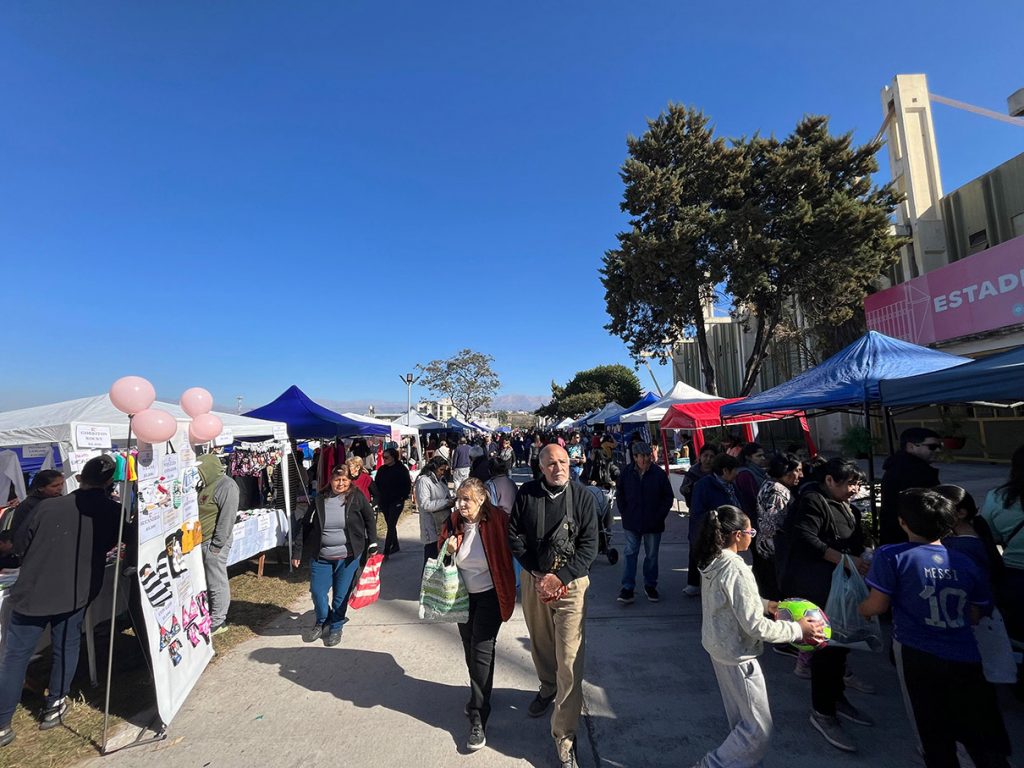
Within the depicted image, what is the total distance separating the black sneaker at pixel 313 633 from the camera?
14.4 feet

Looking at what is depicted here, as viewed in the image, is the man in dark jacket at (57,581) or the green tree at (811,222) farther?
the green tree at (811,222)

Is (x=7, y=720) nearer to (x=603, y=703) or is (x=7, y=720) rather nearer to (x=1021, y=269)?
(x=603, y=703)

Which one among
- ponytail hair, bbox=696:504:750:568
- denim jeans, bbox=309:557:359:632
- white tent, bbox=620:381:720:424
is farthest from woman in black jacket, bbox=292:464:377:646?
white tent, bbox=620:381:720:424

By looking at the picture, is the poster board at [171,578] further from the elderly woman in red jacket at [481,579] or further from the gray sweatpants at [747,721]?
the gray sweatpants at [747,721]

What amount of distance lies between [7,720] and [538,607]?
3424 mm

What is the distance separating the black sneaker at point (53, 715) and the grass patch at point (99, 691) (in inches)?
1.4

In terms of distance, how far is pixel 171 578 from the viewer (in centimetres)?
342

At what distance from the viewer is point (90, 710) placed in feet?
11.1

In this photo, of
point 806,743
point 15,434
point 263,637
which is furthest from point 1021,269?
point 15,434

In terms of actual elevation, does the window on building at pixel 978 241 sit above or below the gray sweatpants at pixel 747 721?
above

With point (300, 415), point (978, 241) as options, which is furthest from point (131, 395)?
point (978, 241)

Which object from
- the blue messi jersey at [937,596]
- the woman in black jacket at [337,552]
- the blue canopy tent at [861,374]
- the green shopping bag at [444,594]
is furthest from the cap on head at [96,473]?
the blue canopy tent at [861,374]

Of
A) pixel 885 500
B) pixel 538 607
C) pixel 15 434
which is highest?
pixel 15 434

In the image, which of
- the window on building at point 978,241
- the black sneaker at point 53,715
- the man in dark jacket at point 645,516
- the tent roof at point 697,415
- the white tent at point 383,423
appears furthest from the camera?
the window on building at point 978,241
